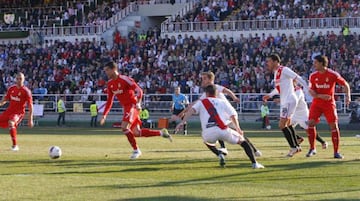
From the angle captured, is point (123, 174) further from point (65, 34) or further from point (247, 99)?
point (65, 34)

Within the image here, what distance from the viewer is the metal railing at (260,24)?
49344mm

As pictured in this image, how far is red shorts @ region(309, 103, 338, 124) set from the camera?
18922 mm

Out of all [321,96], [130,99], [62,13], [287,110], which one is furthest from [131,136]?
[62,13]

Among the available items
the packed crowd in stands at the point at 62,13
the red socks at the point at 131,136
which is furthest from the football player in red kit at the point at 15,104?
the packed crowd in stands at the point at 62,13

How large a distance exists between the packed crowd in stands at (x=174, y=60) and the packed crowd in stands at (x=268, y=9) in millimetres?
1930

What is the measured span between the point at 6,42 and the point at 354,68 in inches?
1065

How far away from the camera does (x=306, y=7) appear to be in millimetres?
51188

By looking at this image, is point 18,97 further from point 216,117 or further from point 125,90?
point 216,117

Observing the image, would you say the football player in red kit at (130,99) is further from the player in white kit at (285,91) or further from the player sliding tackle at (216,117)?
the player sliding tackle at (216,117)

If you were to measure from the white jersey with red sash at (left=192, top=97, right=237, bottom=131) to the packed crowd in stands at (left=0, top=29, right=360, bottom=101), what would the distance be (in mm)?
27474

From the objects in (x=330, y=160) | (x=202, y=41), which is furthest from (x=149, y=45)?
(x=330, y=160)

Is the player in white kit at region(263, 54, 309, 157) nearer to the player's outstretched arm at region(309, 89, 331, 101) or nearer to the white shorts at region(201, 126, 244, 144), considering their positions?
the player's outstretched arm at region(309, 89, 331, 101)

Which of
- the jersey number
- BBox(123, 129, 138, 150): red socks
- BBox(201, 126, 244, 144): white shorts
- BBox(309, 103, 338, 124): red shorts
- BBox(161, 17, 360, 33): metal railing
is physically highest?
BBox(161, 17, 360, 33): metal railing

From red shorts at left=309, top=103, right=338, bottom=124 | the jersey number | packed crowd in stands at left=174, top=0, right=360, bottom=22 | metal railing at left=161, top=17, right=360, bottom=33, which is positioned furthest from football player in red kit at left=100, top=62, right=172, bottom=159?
packed crowd in stands at left=174, top=0, right=360, bottom=22
